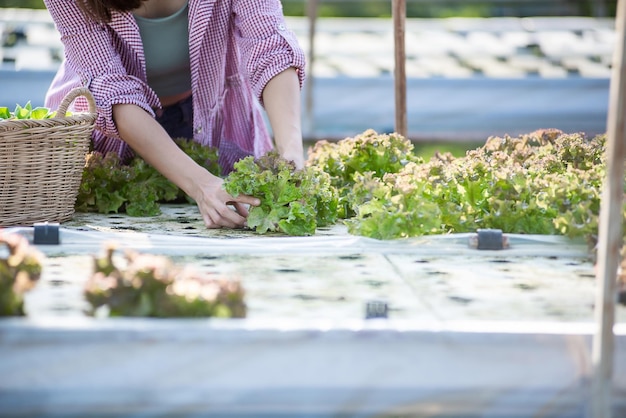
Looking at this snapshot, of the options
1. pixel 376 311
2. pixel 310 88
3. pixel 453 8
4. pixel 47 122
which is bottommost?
pixel 376 311

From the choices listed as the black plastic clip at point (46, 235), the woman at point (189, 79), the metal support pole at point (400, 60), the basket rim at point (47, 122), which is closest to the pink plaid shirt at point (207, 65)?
the woman at point (189, 79)

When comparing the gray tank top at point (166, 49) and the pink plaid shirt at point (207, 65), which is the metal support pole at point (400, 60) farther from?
the gray tank top at point (166, 49)

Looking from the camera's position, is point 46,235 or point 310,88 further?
point 310,88

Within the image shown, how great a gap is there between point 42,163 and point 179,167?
1.27 ft

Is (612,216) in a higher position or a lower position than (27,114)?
lower

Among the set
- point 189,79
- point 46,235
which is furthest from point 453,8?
point 46,235

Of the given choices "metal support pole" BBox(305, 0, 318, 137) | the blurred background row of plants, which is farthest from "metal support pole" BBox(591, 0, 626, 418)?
the blurred background row of plants

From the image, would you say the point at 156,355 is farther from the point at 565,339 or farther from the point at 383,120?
the point at 383,120

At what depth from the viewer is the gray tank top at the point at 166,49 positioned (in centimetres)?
318

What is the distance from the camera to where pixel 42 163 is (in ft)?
8.27

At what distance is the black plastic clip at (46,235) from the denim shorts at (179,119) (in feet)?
4.00

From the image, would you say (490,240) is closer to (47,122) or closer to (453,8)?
(47,122)

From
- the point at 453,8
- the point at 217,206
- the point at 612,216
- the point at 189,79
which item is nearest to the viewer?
the point at 612,216

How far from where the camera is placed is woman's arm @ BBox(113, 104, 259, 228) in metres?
2.58
